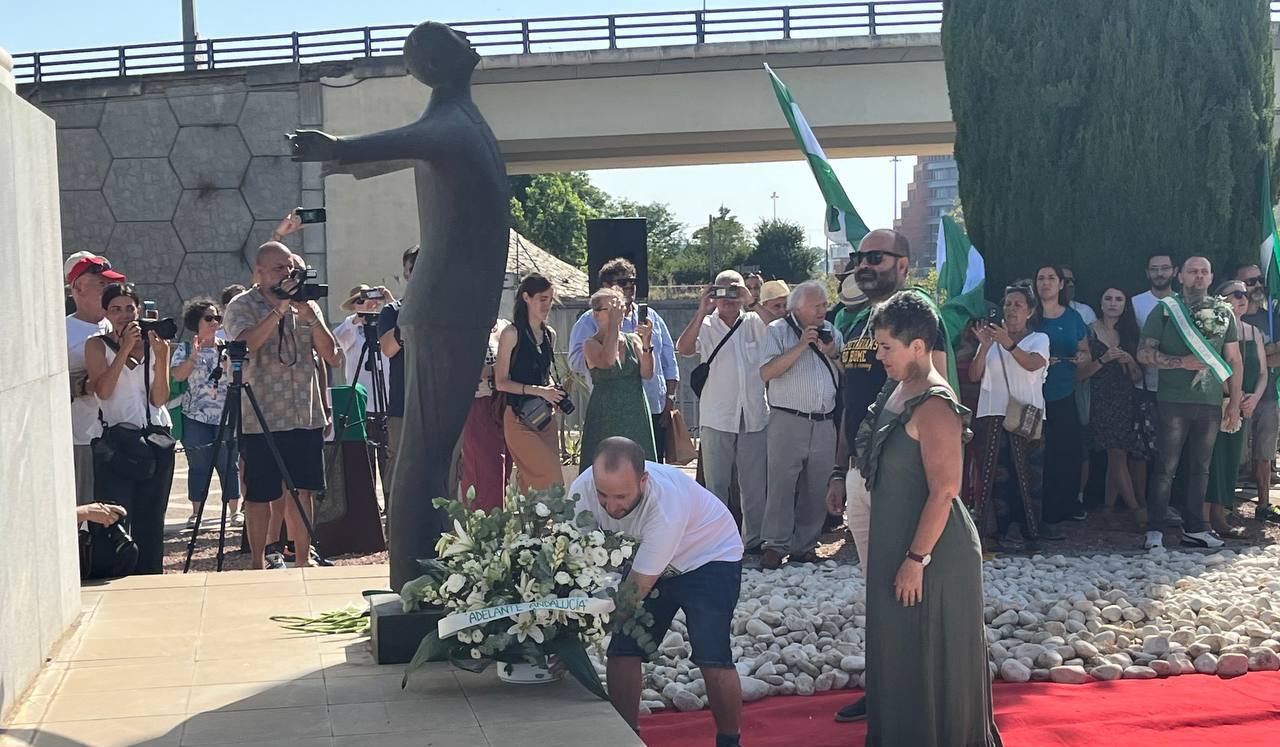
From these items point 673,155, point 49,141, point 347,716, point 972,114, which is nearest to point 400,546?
point 347,716

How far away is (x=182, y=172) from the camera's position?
23.4m

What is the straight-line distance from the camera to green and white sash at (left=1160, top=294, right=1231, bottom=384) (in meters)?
8.60

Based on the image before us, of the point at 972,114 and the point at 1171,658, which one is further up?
the point at 972,114

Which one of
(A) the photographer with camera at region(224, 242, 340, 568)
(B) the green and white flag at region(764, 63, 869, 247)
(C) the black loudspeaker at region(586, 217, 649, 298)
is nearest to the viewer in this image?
(A) the photographer with camera at region(224, 242, 340, 568)

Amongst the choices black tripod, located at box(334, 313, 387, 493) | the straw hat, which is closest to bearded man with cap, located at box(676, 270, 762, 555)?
the straw hat

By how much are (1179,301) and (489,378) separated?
438cm

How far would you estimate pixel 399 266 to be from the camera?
23.1m

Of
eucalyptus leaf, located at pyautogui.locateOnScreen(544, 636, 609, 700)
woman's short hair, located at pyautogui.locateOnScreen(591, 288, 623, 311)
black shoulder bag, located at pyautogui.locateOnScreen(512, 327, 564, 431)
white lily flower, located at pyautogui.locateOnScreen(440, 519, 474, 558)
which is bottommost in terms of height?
eucalyptus leaf, located at pyautogui.locateOnScreen(544, 636, 609, 700)

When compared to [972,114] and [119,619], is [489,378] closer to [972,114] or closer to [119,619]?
[119,619]

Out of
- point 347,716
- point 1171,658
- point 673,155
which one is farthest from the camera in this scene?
point 673,155

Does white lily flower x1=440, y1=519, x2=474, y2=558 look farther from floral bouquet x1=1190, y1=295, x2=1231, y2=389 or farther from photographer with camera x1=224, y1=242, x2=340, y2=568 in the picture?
floral bouquet x1=1190, y1=295, x2=1231, y2=389

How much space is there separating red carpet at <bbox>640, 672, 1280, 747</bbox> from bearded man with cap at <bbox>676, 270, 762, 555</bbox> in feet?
8.89

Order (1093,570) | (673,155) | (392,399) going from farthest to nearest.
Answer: (673,155), (392,399), (1093,570)

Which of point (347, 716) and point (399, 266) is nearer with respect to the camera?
point (347, 716)
